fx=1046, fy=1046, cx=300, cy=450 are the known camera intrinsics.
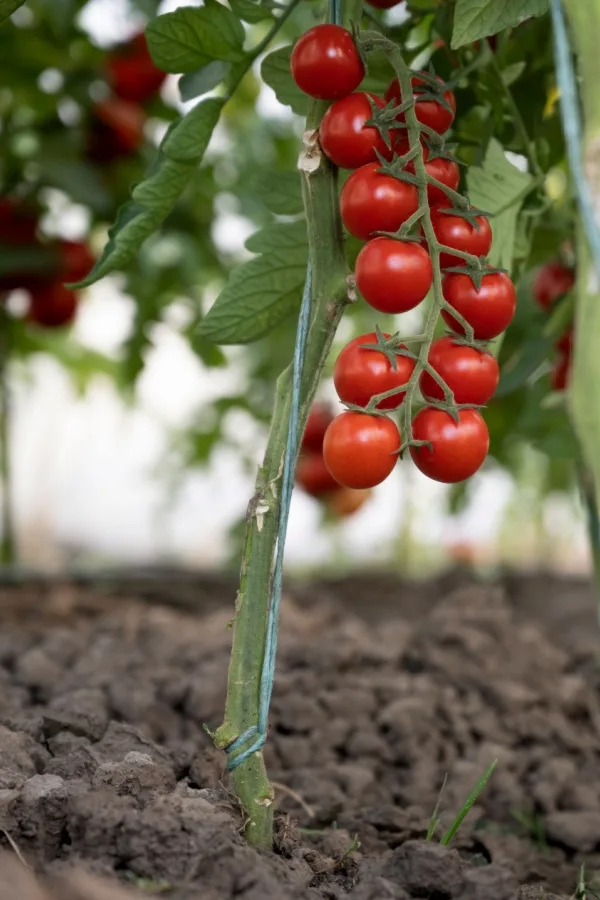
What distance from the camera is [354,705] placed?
1.30m

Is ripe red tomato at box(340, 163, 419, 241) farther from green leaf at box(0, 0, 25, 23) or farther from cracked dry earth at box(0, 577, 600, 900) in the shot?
cracked dry earth at box(0, 577, 600, 900)

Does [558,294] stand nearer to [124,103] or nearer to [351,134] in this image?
[351,134]

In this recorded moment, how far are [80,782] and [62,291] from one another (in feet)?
4.42

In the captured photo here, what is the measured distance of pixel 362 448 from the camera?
2.25ft

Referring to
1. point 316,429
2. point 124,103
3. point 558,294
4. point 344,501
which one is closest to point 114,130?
point 124,103

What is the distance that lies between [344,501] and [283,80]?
1.60m

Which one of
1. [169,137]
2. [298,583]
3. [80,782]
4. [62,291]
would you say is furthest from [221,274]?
[80,782]

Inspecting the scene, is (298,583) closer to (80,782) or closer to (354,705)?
(354,705)

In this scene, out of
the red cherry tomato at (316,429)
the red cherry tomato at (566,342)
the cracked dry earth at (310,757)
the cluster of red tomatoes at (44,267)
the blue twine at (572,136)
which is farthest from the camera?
the red cherry tomato at (316,429)

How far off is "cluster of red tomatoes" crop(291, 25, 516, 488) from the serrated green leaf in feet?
0.77

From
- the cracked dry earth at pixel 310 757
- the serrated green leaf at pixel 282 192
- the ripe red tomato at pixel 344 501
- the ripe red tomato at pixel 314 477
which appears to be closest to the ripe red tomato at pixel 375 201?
the serrated green leaf at pixel 282 192

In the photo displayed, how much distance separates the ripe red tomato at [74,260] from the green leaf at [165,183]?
1.09 metres

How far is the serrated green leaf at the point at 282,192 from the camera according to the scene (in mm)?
998

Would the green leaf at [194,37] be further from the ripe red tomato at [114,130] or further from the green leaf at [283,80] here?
the ripe red tomato at [114,130]
